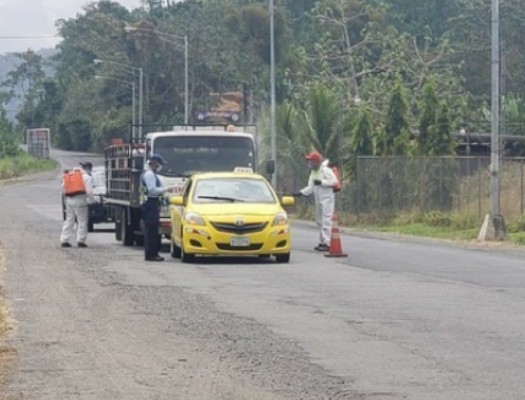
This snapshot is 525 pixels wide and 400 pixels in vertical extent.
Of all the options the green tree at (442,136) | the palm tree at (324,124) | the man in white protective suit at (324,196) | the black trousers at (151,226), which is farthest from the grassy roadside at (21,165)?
the black trousers at (151,226)

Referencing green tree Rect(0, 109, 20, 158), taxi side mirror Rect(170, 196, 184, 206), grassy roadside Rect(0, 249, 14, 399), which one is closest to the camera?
grassy roadside Rect(0, 249, 14, 399)

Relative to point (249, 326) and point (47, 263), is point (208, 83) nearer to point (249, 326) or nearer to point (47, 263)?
point (47, 263)

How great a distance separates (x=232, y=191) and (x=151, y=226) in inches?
59.1

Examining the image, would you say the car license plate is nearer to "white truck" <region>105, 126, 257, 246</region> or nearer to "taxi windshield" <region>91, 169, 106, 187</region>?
"white truck" <region>105, 126, 257, 246</region>

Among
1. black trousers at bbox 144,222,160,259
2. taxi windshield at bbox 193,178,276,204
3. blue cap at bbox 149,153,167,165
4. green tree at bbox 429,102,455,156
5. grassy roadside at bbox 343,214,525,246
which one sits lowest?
grassy roadside at bbox 343,214,525,246

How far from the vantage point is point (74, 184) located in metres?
26.7

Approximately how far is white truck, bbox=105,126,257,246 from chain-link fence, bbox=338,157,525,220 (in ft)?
34.4

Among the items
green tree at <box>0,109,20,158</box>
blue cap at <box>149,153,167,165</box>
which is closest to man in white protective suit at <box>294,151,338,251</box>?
blue cap at <box>149,153,167,165</box>

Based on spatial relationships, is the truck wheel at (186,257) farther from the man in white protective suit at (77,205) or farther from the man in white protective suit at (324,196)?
the man in white protective suit at (77,205)

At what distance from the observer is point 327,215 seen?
2591cm

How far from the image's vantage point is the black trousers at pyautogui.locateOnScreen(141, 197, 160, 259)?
23234 millimetres

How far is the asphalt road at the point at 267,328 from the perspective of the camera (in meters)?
10.6

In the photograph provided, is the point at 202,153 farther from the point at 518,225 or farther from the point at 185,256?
the point at 518,225

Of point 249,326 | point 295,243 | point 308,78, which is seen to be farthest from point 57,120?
point 249,326
